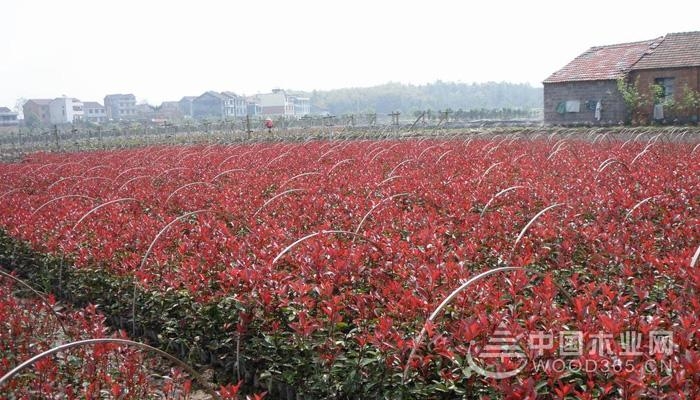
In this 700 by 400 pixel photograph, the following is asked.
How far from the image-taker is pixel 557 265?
458 centimetres

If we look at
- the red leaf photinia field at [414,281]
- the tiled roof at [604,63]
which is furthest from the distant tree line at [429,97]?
the red leaf photinia field at [414,281]

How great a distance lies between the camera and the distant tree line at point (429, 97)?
372 ft

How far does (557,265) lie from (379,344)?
6.60 feet

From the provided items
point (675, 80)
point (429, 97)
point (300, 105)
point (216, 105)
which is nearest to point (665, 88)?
point (675, 80)

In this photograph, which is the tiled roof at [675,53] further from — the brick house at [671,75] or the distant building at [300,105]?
the distant building at [300,105]

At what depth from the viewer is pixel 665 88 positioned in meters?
29.0

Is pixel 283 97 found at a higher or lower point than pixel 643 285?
higher

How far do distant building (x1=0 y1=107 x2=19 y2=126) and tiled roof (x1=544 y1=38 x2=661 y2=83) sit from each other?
81937mm

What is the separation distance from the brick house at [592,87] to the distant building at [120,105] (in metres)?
86.5

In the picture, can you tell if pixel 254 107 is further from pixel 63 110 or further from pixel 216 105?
pixel 63 110

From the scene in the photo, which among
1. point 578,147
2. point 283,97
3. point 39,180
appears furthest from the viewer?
point 283,97

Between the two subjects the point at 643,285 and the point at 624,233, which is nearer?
the point at 643,285

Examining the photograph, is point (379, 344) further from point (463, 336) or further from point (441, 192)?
point (441, 192)

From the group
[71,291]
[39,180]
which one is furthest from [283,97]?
[71,291]
